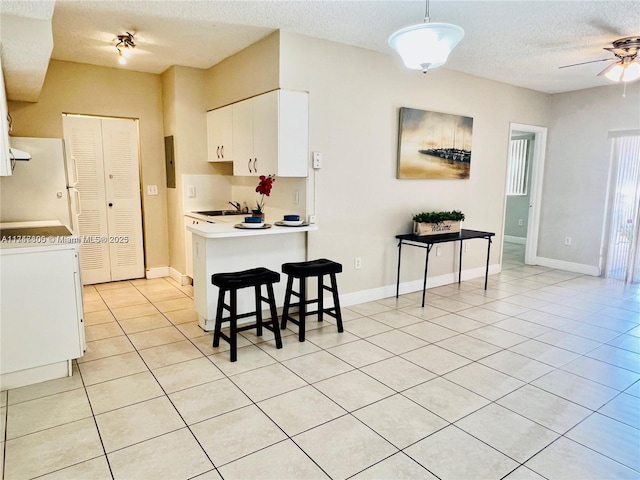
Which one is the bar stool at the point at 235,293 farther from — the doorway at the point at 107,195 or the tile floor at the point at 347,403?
the doorway at the point at 107,195

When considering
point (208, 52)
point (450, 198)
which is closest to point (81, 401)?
point (208, 52)

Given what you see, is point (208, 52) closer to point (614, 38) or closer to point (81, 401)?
point (81, 401)

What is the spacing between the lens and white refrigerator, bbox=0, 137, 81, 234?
12.1 ft

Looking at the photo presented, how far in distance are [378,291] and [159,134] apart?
Result: 10.9ft

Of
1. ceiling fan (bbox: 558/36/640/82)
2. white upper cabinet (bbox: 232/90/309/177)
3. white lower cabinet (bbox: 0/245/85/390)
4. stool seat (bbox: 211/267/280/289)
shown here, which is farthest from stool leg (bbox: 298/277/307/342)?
ceiling fan (bbox: 558/36/640/82)

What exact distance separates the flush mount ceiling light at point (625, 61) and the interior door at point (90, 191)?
5360 millimetres

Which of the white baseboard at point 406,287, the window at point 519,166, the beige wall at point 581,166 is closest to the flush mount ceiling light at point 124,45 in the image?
the white baseboard at point 406,287

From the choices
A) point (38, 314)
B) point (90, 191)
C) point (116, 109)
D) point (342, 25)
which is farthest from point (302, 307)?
point (116, 109)

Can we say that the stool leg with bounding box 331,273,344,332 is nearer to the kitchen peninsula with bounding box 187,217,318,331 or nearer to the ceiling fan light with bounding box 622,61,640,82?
the kitchen peninsula with bounding box 187,217,318,331

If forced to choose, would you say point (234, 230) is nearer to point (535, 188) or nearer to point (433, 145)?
point (433, 145)

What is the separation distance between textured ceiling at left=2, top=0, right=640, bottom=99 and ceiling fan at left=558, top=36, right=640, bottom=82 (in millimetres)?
94

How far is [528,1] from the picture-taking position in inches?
113

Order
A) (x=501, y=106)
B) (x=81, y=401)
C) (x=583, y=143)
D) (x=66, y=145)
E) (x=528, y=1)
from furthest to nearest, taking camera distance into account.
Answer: (x=583, y=143) < (x=501, y=106) < (x=66, y=145) < (x=528, y=1) < (x=81, y=401)

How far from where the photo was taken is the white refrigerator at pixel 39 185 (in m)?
3.68
